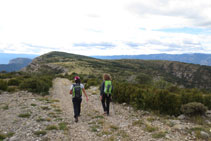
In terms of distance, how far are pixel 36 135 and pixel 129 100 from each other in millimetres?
8512

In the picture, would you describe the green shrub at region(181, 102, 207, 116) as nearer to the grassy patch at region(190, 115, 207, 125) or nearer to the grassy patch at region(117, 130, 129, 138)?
the grassy patch at region(190, 115, 207, 125)

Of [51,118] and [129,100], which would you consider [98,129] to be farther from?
[129,100]

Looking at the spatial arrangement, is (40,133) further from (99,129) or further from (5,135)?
(99,129)

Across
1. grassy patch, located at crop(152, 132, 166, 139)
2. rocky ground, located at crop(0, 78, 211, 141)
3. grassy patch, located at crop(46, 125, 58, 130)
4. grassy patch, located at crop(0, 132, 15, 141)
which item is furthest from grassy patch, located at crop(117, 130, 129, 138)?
grassy patch, located at crop(0, 132, 15, 141)

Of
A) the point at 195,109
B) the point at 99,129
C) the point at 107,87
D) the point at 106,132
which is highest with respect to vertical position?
Result: the point at 107,87

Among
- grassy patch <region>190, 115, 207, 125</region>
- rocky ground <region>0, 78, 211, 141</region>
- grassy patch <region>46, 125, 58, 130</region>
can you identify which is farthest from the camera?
grassy patch <region>190, 115, 207, 125</region>

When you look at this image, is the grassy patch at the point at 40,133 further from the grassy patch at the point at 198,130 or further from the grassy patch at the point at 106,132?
the grassy patch at the point at 198,130

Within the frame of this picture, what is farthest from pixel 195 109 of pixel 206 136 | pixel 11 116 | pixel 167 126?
pixel 11 116

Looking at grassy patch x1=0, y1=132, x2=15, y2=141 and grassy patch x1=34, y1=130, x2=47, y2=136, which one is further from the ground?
grassy patch x1=0, y1=132, x2=15, y2=141

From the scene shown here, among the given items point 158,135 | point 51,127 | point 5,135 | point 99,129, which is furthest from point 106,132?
point 5,135

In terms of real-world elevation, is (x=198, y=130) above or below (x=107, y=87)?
below

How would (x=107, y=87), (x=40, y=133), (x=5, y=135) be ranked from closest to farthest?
(x=5, y=135) → (x=40, y=133) → (x=107, y=87)

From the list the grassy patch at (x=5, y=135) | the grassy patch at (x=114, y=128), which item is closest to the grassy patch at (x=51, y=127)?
the grassy patch at (x=5, y=135)

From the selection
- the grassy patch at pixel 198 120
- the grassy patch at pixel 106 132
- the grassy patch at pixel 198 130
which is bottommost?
the grassy patch at pixel 106 132
